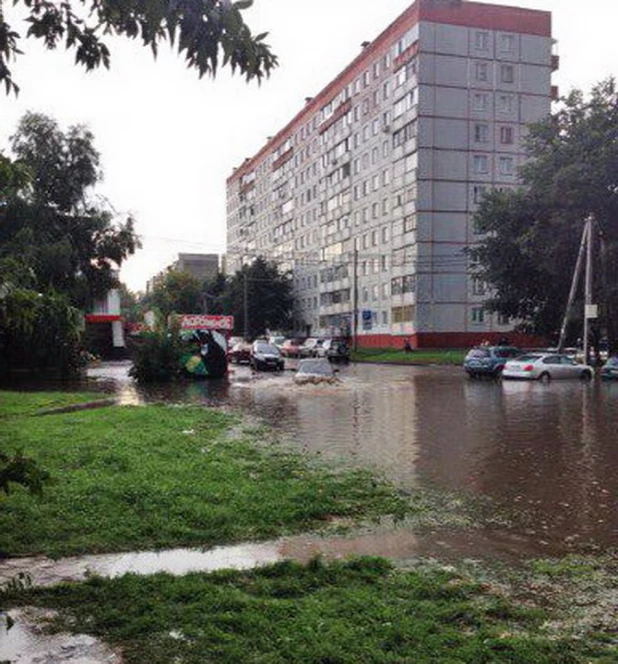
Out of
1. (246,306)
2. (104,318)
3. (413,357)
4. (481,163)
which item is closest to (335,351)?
(413,357)

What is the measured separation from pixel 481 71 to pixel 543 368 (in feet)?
134

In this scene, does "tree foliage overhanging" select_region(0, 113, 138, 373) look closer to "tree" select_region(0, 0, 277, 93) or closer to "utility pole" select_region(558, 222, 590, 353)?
"utility pole" select_region(558, 222, 590, 353)

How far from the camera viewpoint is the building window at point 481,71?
6581cm

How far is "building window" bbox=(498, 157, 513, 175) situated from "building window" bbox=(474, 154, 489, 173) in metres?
Result: 1.36

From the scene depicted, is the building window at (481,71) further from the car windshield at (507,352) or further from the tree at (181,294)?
the tree at (181,294)

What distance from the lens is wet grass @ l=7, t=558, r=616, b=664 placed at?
4.14 meters

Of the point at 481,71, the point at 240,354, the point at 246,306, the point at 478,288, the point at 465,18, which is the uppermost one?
the point at 465,18

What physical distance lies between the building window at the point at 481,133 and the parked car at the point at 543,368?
119 feet

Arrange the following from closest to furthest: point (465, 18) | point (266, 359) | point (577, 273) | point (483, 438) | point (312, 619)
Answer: point (312, 619)
point (483, 438)
point (577, 273)
point (266, 359)
point (465, 18)

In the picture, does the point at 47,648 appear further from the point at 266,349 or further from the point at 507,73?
the point at 507,73

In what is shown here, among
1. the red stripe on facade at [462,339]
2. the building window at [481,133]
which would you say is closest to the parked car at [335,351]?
the red stripe on facade at [462,339]

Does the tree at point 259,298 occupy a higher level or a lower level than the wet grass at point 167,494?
higher

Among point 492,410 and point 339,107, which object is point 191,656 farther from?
point 339,107

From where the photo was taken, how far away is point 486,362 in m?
37.1
